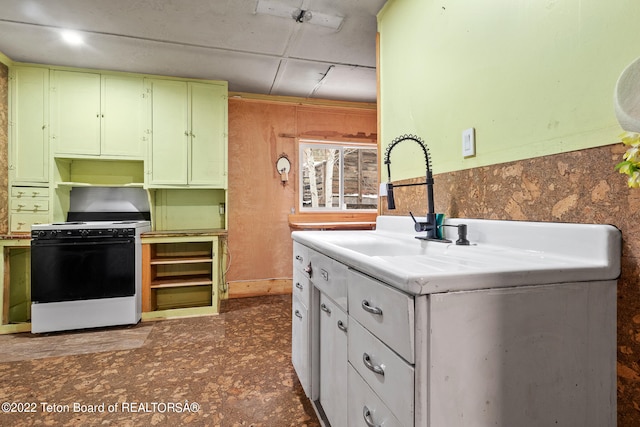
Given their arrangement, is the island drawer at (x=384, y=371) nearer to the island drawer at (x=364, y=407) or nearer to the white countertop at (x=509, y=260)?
the island drawer at (x=364, y=407)

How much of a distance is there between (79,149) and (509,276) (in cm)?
362

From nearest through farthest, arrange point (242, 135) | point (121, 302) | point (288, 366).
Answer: point (288, 366), point (121, 302), point (242, 135)

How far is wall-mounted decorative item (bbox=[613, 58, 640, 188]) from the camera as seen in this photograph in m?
0.68

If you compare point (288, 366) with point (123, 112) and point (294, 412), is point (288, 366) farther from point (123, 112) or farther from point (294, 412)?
point (123, 112)

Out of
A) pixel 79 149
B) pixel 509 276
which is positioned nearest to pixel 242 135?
pixel 79 149

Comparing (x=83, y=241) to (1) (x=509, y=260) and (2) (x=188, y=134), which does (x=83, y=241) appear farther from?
(1) (x=509, y=260)

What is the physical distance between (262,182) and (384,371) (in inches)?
129

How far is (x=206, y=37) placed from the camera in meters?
2.53

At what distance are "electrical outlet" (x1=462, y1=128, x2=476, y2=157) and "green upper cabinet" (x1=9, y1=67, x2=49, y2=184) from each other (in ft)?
11.4

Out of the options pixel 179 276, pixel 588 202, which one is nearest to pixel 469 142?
pixel 588 202

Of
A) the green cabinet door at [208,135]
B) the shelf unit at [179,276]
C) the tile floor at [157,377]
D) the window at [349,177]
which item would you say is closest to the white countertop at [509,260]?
the tile floor at [157,377]

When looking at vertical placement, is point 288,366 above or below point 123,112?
below

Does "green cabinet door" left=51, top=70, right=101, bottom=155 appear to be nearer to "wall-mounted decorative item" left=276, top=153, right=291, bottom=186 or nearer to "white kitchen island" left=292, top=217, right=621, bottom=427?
"wall-mounted decorative item" left=276, top=153, right=291, bottom=186

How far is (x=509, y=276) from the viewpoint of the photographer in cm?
72
